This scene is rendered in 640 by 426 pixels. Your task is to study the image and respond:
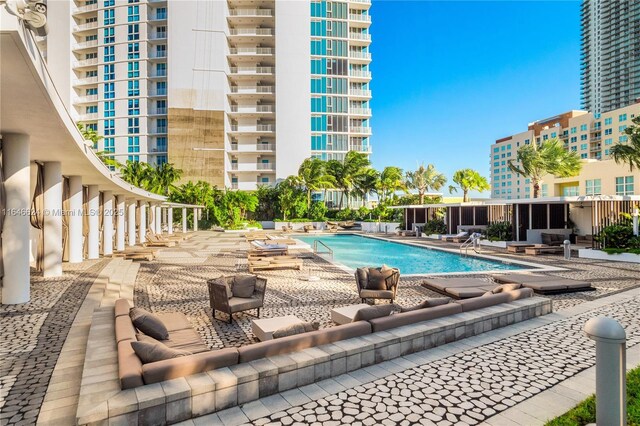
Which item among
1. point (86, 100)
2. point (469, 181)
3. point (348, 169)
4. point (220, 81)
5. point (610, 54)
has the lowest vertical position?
point (469, 181)

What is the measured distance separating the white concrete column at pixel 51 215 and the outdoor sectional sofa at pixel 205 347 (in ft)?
18.4

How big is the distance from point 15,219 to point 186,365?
6.20 metres

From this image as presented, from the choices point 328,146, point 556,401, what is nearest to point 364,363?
point 556,401

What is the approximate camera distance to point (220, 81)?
4719 cm

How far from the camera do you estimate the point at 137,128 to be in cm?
4934

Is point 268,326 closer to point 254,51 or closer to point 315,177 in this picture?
point 315,177

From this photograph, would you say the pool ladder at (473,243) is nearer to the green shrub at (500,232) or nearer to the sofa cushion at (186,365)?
the green shrub at (500,232)

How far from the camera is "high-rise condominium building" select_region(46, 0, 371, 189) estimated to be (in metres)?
47.2

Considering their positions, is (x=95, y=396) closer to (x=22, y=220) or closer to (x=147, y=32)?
(x=22, y=220)

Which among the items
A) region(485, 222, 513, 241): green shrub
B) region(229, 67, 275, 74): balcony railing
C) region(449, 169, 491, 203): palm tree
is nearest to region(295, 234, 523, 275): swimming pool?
region(485, 222, 513, 241): green shrub

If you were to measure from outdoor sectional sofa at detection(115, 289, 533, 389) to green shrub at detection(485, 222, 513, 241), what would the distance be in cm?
1601

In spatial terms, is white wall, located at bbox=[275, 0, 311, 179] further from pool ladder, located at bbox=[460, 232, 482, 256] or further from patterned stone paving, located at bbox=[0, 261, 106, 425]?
patterned stone paving, located at bbox=[0, 261, 106, 425]

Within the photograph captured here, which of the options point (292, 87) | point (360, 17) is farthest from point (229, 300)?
point (360, 17)

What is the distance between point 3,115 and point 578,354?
965cm
